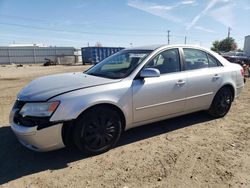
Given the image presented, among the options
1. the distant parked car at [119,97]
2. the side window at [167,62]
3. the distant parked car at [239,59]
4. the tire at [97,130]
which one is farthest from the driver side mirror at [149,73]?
the distant parked car at [239,59]

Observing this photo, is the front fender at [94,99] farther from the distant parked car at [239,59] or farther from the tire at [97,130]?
the distant parked car at [239,59]

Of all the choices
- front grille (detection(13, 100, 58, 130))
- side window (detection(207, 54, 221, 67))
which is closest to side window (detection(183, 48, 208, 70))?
side window (detection(207, 54, 221, 67))

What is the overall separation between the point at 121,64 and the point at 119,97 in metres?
1.04

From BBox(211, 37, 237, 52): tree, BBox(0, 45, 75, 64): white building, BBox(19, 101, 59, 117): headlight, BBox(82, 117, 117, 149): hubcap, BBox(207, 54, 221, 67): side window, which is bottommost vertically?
BBox(82, 117, 117, 149): hubcap

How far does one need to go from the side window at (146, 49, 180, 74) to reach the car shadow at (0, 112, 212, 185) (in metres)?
1.18

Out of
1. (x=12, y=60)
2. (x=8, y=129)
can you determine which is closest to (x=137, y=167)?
(x=8, y=129)

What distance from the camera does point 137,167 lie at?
3020 mm

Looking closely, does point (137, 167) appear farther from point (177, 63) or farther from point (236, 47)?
point (236, 47)

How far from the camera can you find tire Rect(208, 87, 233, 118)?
475 centimetres

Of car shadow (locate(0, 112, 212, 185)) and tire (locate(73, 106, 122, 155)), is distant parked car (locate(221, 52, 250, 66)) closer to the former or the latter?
car shadow (locate(0, 112, 212, 185))

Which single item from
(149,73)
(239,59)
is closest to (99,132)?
(149,73)

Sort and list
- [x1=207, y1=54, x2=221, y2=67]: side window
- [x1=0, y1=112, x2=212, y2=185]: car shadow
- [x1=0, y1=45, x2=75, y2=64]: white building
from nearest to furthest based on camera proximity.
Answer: [x1=0, y1=112, x2=212, y2=185]: car shadow, [x1=207, y1=54, x2=221, y2=67]: side window, [x1=0, y1=45, x2=75, y2=64]: white building

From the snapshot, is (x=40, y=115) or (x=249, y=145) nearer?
(x=40, y=115)

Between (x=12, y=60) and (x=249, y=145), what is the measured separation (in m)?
40.7
